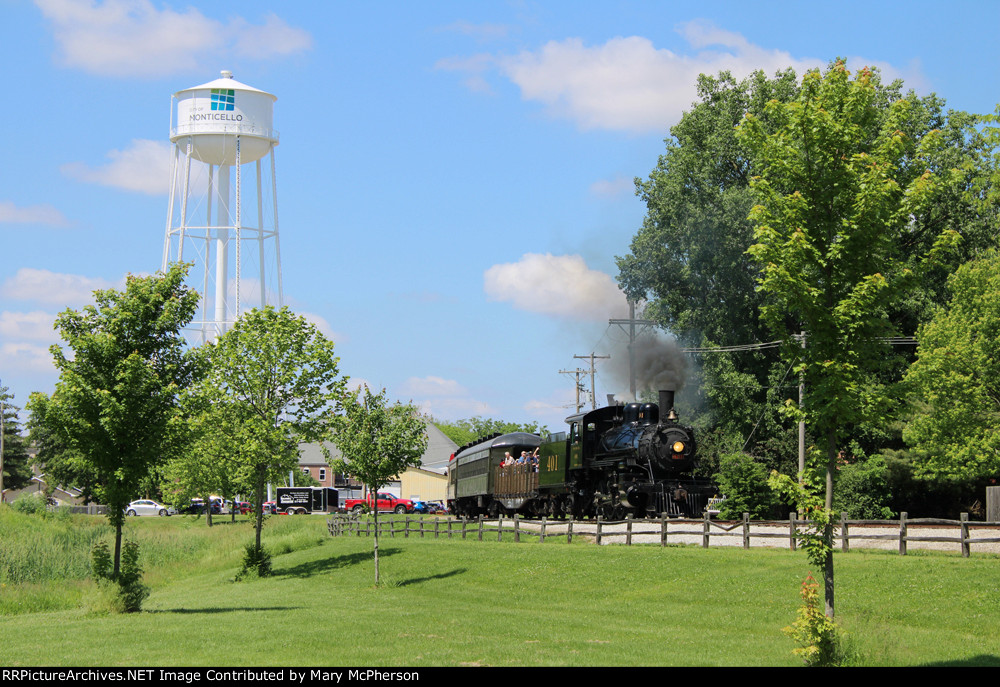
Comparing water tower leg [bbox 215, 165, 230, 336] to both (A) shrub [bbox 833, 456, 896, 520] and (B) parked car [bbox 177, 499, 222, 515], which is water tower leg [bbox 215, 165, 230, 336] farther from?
(A) shrub [bbox 833, 456, 896, 520]

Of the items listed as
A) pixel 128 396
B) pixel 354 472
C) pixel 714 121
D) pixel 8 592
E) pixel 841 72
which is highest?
pixel 714 121

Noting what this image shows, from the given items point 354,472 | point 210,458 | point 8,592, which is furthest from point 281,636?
point 210,458

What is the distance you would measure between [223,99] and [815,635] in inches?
2697

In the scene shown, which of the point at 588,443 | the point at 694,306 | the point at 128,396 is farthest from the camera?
the point at 694,306

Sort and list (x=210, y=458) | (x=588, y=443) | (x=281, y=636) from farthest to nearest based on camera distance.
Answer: (x=210, y=458)
(x=588, y=443)
(x=281, y=636)

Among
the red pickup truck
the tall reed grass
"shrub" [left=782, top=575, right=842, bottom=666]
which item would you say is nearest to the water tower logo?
the tall reed grass

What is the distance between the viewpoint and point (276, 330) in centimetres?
3328

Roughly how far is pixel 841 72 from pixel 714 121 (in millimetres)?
39554

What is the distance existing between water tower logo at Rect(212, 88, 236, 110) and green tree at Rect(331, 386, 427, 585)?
50.8 m

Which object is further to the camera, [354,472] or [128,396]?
[354,472]

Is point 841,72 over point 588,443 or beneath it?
over

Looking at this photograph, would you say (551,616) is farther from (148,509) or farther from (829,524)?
(148,509)

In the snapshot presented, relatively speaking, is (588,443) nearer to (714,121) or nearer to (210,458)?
(714,121)

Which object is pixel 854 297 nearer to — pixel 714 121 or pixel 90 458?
pixel 90 458
